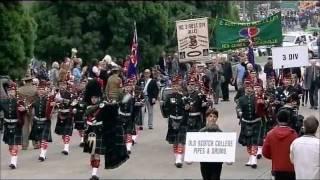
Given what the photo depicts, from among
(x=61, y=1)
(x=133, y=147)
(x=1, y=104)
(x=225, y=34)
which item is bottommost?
(x=133, y=147)

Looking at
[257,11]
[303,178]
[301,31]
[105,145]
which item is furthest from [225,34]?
[303,178]

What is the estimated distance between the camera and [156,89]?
19.5 metres

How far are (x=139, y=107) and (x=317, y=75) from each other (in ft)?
21.0

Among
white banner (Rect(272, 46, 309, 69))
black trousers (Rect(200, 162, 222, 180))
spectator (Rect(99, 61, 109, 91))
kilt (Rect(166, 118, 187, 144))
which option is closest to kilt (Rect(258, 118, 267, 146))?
white banner (Rect(272, 46, 309, 69))

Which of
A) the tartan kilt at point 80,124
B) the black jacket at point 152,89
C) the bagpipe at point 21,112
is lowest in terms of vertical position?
the tartan kilt at point 80,124

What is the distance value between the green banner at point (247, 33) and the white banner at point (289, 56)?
39.2 inches

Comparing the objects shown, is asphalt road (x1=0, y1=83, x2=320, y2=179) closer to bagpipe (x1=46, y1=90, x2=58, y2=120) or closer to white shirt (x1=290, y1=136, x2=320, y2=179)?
bagpipe (x1=46, y1=90, x2=58, y2=120)

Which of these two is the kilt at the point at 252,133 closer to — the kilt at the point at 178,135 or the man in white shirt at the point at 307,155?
the kilt at the point at 178,135

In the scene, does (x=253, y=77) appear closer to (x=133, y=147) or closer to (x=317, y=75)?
(x=133, y=147)

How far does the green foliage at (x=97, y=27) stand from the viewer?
30344mm

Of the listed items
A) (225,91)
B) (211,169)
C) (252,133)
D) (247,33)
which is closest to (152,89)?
(247,33)

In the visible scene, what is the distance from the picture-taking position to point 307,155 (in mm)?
8844

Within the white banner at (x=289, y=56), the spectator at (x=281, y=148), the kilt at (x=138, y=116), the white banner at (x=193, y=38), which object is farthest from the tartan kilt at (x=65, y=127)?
the spectator at (x=281, y=148)

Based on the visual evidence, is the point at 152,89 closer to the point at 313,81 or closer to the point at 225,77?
the point at 313,81
